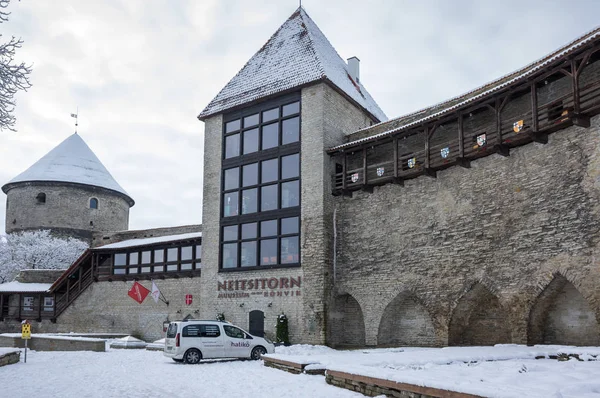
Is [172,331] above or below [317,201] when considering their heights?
below

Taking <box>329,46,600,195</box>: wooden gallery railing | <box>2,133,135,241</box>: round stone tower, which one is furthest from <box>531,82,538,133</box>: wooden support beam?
<box>2,133,135,241</box>: round stone tower

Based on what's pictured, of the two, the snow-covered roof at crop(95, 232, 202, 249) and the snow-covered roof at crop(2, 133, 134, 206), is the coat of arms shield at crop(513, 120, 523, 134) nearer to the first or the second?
the snow-covered roof at crop(95, 232, 202, 249)

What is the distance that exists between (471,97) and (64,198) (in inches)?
1534

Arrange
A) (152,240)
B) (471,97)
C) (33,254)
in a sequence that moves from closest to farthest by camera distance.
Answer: (471,97) → (152,240) → (33,254)

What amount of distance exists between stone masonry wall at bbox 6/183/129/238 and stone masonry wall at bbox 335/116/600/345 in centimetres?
3248

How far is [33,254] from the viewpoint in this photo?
4600 centimetres

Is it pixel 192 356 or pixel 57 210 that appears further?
pixel 57 210

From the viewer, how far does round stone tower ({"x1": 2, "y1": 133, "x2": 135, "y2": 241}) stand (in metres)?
49.1

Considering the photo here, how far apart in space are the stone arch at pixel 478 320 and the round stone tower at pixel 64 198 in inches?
1501

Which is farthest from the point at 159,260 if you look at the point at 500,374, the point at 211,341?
the point at 500,374

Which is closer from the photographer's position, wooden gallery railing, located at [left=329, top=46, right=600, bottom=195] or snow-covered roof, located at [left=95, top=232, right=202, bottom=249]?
wooden gallery railing, located at [left=329, top=46, right=600, bottom=195]

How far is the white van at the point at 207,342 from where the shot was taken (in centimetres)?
1780

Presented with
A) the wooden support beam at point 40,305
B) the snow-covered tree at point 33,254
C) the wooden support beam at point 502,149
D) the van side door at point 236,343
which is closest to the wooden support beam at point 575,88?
the wooden support beam at point 502,149

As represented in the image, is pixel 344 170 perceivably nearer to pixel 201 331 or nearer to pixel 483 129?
pixel 483 129
